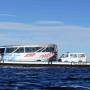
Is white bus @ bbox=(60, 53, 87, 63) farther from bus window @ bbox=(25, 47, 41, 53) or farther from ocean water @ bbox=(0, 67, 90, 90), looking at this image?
ocean water @ bbox=(0, 67, 90, 90)

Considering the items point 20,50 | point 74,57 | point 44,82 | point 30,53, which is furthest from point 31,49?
point 44,82

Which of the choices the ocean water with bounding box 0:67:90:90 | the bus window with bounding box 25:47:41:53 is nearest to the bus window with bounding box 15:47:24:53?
the bus window with bounding box 25:47:41:53

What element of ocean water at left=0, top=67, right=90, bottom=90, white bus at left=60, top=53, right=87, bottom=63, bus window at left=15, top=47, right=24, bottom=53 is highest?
bus window at left=15, top=47, right=24, bottom=53

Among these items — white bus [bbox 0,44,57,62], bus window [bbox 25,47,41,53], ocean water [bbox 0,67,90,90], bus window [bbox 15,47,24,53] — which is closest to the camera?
ocean water [bbox 0,67,90,90]

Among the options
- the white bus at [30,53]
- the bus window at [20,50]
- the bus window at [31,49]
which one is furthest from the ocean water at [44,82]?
the bus window at [20,50]

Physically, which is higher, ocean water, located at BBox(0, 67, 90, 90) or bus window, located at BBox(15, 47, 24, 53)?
bus window, located at BBox(15, 47, 24, 53)

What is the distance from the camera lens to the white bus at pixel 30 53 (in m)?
A: 130

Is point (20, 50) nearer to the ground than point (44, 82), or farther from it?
farther from it

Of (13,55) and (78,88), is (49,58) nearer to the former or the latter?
(13,55)

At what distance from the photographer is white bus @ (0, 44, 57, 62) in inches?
5123

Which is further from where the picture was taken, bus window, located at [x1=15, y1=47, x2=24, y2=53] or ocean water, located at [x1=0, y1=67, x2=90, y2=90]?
bus window, located at [x1=15, y1=47, x2=24, y2=53]

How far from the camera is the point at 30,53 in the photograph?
430 ft

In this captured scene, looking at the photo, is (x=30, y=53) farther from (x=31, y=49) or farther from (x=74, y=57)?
(x=74, y=57)

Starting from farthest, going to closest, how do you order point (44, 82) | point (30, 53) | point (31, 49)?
1. point (31, 49)
2. point (30, 53)
3. point (44, 82)
